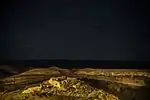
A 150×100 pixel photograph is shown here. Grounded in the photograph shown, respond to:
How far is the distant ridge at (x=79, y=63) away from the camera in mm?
2094

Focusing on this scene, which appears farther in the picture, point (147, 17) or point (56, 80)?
point (147, 17)

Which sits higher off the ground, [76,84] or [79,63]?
[79,63]

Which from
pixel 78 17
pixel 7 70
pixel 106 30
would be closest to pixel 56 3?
pixel 78 17

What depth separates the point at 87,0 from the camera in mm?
2125

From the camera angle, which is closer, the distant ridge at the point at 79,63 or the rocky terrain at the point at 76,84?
the rocky terrain at the point at 76,84

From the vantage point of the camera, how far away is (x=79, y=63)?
214 cm

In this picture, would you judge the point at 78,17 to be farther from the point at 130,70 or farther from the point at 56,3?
the point at 130,70

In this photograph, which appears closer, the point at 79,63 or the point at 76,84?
the point at 76,84

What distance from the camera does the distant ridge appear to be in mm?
2094

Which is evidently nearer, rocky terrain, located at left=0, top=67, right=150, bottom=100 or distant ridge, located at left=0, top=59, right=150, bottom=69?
rocky terrain, located at left=0, top=67, right=150, bottom=100

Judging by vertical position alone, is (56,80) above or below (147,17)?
below

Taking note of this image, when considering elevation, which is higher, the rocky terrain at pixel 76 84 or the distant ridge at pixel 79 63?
the distant ridge at pixel 79 63

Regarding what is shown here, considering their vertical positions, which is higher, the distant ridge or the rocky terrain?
the distant ridge

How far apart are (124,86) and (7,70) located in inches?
34.3
